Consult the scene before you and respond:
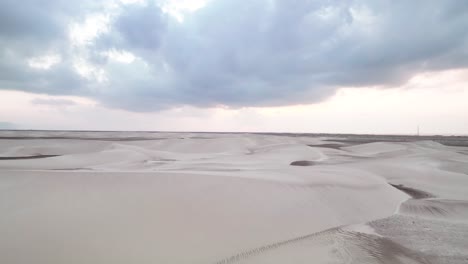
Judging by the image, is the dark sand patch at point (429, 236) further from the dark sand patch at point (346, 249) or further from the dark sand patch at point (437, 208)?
the dark sand patch at point (437, 208)

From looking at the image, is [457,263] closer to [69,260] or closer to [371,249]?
[371,249]

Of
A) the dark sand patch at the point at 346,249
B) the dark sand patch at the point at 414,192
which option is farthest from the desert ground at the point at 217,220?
the dark sand patch at the point at 414,192

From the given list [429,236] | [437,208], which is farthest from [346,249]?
[437,208]

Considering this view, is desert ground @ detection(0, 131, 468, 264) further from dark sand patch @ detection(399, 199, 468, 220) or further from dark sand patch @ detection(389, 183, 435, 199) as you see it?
dark sand patch @ detection(389, 183, 435, 199)

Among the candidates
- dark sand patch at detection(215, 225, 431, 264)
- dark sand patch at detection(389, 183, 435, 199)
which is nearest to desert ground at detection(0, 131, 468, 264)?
dark sand patch at detection(215, 225, 431, 264)

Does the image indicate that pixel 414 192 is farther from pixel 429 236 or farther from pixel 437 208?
pixel 429 236

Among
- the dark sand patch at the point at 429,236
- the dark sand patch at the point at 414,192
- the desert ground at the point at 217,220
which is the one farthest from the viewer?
the dark sand patch at the point at 414,192

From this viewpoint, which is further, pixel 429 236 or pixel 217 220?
pixel 429 236

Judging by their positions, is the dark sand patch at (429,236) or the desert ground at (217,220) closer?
the desert ground at (217,220)

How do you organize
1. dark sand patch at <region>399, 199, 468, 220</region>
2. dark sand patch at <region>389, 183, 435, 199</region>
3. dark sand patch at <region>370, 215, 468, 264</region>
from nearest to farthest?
dark sand patch at <region>370, 215, 468, 264</region> < dark sand patch at <region>399, 199, 468, 220</region> < dark sand patch at <region>389, 183, 435, 199</region>

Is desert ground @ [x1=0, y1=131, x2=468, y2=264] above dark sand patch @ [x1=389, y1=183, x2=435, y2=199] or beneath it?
above

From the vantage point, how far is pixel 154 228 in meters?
6.51

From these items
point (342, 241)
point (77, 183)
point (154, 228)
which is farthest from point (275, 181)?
point (77, 183)

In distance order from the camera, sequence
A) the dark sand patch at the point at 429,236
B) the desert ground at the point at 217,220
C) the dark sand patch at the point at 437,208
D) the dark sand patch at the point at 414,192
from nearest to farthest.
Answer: the desert ground at the point at 217,220 < the dark sand patch at the point at 429,236 < the dark sand patch at the point at 437,208 < the dark sand patch at the point at 414,192
